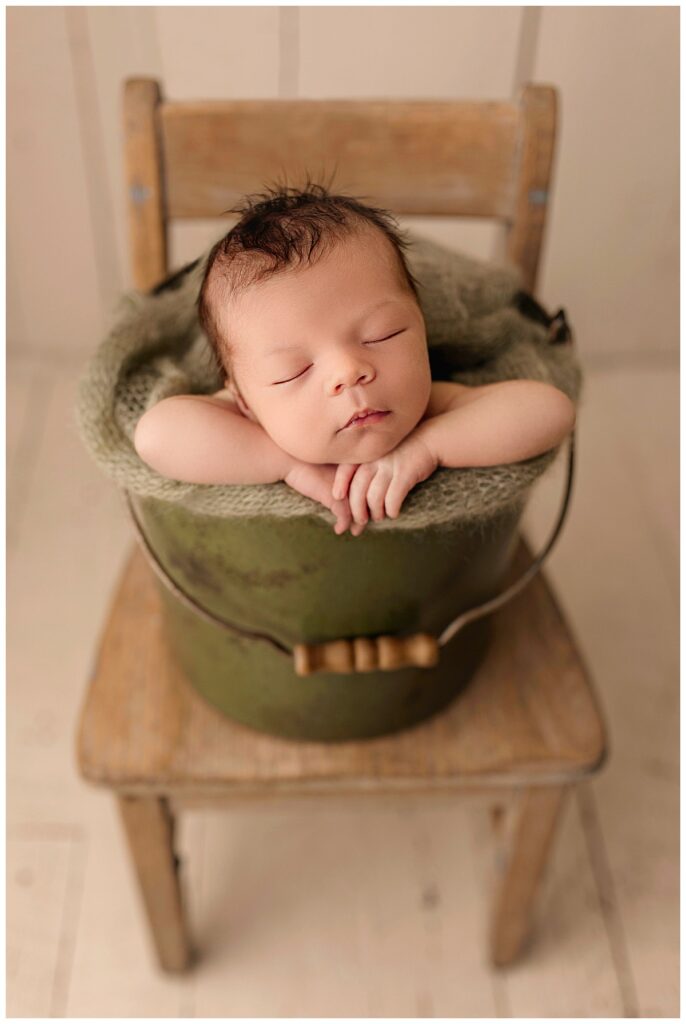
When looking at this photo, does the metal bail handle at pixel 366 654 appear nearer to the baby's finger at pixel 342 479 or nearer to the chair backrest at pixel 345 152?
the baby's finger at pixel 342 479

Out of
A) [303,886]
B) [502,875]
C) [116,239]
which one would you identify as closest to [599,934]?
[502,875]

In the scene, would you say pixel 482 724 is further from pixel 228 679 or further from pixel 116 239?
pixel 116 239

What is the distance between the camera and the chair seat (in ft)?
2.21

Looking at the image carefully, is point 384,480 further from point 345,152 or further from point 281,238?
point 345,152

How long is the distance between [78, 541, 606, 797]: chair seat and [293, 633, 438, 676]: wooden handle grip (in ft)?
0.39


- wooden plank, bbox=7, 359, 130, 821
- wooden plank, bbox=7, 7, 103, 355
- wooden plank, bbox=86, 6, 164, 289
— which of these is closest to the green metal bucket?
wooden plank, bbox=7, 359, 130, 821

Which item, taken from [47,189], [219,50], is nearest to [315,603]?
[219,50]

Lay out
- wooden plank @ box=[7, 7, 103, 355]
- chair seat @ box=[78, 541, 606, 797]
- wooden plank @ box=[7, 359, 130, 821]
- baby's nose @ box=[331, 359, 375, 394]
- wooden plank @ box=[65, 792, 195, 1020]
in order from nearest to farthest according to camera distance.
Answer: baby's nose @ box=[331, 359, 375, 394] → chair seat @ box=[78, 541, 606, 797] → wooden plank @ box=[65, 792, 195, 1020] → wooden plank @ box=[7, 359, 130, 821] → wooden plank @ box=[7, 7, 103, 355]

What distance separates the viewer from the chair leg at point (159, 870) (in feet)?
2.34

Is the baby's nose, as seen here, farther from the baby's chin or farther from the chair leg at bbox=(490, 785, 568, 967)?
the chair leg at bbox=(490, 785, 568, 967)

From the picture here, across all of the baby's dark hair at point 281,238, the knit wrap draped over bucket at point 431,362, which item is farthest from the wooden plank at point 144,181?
the baby's dark hair at point 281,238

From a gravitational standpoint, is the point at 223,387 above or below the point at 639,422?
above

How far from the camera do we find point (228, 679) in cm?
67

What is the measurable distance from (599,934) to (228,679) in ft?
1.63
